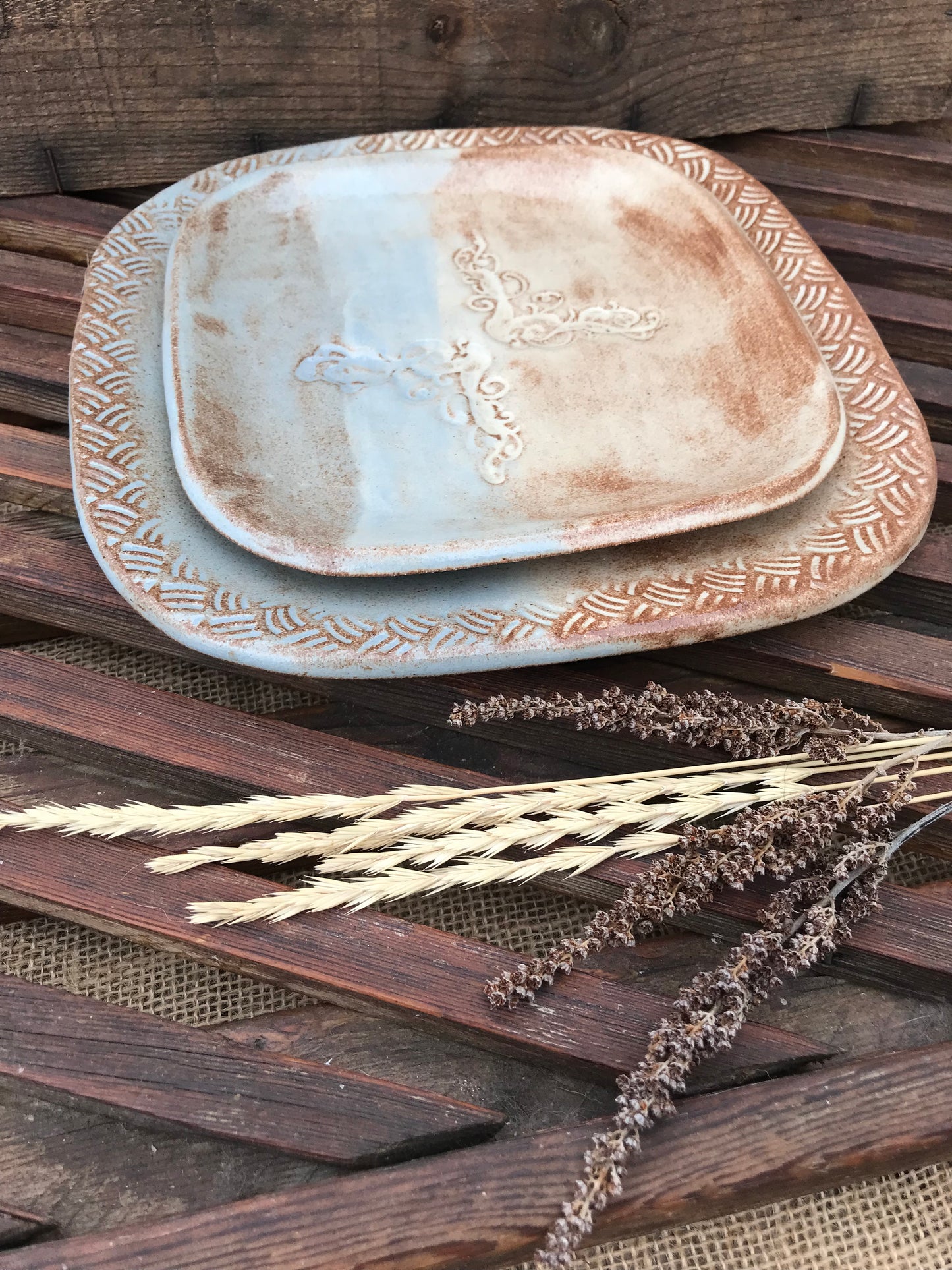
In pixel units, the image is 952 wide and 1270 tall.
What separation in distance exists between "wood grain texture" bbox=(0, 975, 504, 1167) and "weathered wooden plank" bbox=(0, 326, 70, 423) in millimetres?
740

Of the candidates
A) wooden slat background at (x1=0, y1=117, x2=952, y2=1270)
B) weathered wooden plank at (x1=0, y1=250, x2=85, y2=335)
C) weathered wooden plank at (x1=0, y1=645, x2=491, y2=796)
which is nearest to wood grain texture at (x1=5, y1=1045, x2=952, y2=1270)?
wooden slat background at (x1=0, y1=117, x2=952, y2=1270)

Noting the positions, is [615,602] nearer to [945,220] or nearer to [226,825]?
[226,825]

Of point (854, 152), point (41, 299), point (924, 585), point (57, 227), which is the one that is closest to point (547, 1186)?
point (924, 585)

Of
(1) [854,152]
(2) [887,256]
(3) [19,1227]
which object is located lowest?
(3) [19,1227]

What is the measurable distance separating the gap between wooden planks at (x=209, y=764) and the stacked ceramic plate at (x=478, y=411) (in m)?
0.14

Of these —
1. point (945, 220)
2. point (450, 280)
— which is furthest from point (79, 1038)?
point (945, 220)

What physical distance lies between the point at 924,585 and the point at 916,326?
451 mm

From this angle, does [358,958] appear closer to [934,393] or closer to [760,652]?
[760,652]

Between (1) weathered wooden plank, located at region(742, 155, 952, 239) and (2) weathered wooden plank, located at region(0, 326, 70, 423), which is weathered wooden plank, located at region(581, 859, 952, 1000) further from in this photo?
(1) weathered wooden plank, located at region(742, 155, 952, 239)

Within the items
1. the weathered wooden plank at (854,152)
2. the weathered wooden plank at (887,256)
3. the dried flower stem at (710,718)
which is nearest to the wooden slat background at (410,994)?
the dried flower stem at (710,718)

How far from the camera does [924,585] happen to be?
1104mm

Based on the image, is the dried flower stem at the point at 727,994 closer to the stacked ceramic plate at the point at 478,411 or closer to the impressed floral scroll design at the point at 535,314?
the stacked ceramic plate at the point at 478,411

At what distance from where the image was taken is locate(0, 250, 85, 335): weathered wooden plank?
4.35 ft

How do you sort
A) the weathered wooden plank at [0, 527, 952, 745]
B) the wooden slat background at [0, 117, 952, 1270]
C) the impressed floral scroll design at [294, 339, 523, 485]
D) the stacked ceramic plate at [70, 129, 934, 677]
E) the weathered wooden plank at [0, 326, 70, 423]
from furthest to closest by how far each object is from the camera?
the weathered wooden plank at [0, 326, 70, 423], the impressed floral scroll design at [294, 339, 523, 485], the weathered wooden plank at [0, 527, 952, 745], the stacked ceramic plate at [70, 129, 934, 677], the wooden slat background at [0, 117, 952, 1270]
